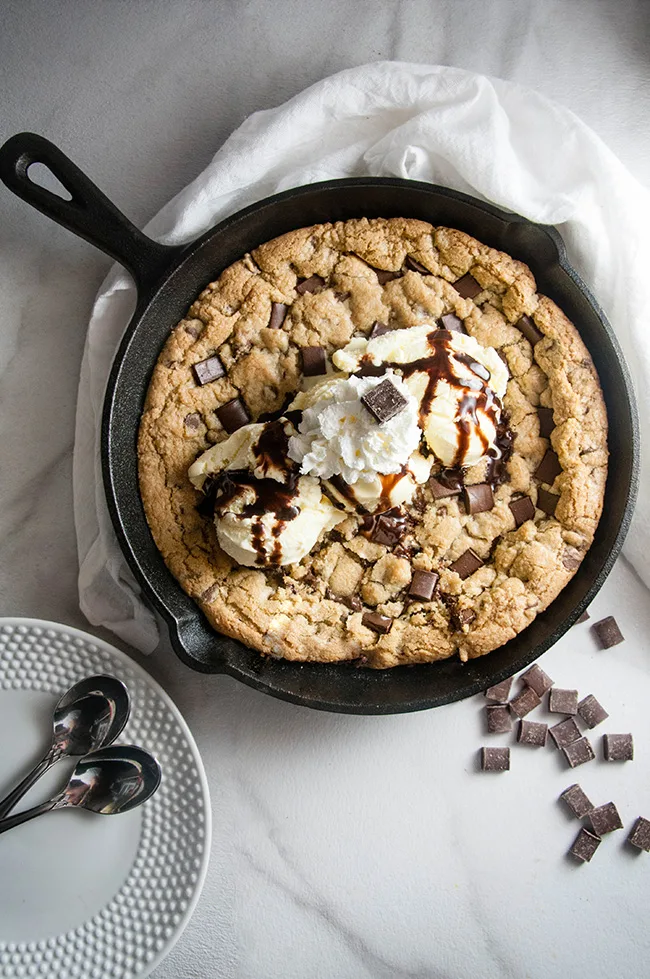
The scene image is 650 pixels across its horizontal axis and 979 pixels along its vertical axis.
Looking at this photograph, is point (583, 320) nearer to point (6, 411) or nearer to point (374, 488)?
point (374, 488)

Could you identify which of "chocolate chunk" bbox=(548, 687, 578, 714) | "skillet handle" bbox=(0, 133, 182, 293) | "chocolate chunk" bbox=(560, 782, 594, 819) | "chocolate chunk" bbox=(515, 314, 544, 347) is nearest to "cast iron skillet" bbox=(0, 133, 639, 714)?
"skillet handle" bbox=(0, 133, 182, 293)

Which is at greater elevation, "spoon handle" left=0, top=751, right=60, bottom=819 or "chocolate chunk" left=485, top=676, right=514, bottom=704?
"spoon handle" left=0, top=751, right=60, bottom=819

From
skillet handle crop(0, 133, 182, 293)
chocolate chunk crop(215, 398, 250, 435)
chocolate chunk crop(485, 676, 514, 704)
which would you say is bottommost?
chocolate chunk crop(485, 676, 514, 704)

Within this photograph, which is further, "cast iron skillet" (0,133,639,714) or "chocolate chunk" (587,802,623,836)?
"chocolate chunk" (587,802,623,836)

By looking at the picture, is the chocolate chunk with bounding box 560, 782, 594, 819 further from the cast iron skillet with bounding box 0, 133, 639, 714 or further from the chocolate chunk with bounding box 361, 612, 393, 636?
the chocolate chunk with bounding box 361, 612, 393, 636

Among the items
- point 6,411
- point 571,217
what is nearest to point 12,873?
point 6,411

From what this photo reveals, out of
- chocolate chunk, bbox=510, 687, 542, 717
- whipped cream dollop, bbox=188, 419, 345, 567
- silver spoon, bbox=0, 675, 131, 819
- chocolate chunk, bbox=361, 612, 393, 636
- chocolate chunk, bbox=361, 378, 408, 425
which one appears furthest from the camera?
chocolate chunk, bbox=510, 687, 542, 717

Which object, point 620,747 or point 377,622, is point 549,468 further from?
point 620,747
